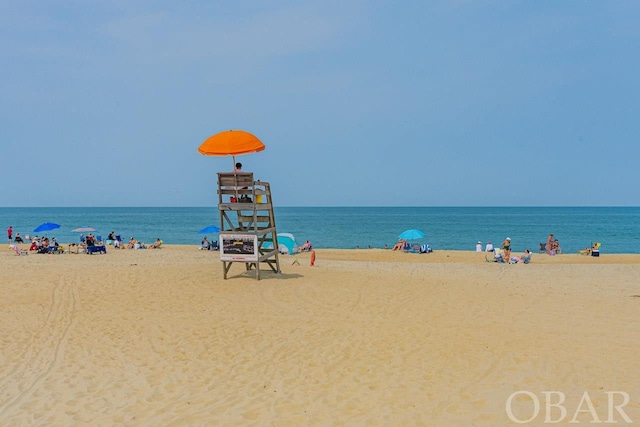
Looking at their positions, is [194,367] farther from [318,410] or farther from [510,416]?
[510,416]

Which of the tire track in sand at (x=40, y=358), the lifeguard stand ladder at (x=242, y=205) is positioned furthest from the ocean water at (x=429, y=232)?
the tire track in sand at (x=40, y=358)

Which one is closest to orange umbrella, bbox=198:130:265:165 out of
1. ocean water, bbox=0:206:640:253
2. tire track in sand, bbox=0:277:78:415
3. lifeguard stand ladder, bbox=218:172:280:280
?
lifeguard stand ladder, bbox=218:172:280:280

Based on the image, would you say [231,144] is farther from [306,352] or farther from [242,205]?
[306,352]

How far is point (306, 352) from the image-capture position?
313 inches

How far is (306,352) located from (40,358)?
421 cm

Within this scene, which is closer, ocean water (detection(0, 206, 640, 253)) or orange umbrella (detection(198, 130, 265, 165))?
orange umbrella (detection(198, 130, 265, 165))

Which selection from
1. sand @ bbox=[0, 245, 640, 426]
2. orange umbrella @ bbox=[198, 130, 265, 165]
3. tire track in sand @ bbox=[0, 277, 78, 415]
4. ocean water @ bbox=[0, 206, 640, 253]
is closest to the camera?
sand @ bbox=[0, 245, 640, 426]

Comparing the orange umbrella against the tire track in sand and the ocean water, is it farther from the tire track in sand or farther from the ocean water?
the ocean water

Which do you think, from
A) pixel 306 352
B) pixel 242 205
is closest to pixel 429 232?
pixel 242 205

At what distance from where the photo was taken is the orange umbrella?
12508 mm

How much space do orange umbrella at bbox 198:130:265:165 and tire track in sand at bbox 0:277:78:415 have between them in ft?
16.1

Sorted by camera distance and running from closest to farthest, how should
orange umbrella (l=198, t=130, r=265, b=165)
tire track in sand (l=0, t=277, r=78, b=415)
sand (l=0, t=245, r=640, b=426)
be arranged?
sand (l=0, t=245, r=640, b=426) → tire track in sand (l=0, t=277, r=78, b=415) → orange umbrella (l=198, t=130, r=265, b=165)

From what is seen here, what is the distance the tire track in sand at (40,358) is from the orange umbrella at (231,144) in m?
4.89

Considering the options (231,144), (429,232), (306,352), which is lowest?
(429,232)
